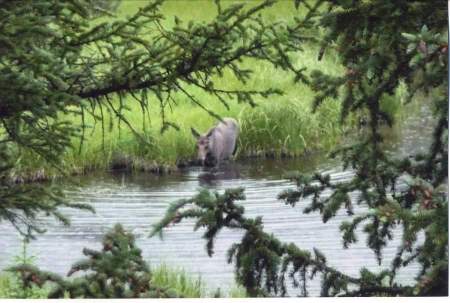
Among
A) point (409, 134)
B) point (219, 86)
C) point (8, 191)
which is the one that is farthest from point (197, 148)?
point (8, 191)

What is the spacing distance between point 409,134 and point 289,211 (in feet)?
2.16

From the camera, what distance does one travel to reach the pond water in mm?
3211

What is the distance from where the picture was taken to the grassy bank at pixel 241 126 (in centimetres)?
383

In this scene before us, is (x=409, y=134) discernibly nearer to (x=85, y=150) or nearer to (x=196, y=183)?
(x=196, y=183)

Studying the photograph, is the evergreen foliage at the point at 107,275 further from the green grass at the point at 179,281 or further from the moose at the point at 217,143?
the moose at the point at 217,143

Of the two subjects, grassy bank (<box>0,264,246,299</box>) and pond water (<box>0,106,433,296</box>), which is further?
pond water (<box>0,106,433,296</box>)

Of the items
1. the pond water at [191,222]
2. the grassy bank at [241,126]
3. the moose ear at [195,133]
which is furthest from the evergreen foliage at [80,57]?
the moose ear at [195,133]

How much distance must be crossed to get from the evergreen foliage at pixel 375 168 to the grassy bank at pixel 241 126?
1.11 m

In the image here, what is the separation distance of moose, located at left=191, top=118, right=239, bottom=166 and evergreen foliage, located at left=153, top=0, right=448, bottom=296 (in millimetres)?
1551

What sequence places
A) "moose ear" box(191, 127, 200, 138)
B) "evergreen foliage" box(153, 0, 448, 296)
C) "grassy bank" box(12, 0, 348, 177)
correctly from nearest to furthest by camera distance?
"evergreen foliage" box(153, 0, 448, 296), "grassy bank" box(12, 0, 348, 177), "moose ear" box(191, 127, 200, 138)

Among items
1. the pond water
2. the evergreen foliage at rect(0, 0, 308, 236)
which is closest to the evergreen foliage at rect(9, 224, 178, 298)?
the evergreen foliage at rect(0, 0, 308, 236)

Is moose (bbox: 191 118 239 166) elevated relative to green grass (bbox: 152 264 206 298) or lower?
elevated

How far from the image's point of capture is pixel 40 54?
Result: 2.01m

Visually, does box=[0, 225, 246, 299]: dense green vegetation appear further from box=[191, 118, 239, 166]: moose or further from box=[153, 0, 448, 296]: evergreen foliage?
box=[191, 118, 239, 166]: moose
